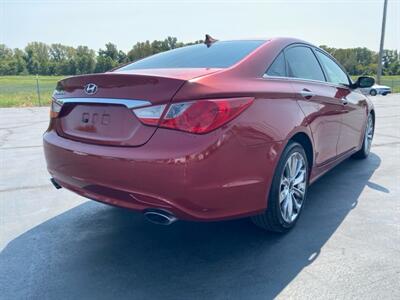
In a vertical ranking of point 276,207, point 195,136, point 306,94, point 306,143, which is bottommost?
point 276,207

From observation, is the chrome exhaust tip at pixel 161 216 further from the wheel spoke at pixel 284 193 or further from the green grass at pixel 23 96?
the green grass at pixel 23 96

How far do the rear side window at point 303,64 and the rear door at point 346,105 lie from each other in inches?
8.5

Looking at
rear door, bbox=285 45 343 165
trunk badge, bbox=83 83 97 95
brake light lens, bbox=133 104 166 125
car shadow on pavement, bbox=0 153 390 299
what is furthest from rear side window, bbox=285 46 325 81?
trunk badge, bbox=83 83 97 95

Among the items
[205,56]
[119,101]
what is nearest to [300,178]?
[205,56]

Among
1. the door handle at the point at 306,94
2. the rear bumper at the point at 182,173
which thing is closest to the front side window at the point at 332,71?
the door handle at the point at 306,94

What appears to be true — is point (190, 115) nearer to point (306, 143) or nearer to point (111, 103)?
point (111, 103)

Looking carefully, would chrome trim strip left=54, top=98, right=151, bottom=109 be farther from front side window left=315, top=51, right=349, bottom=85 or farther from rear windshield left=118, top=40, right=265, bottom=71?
front side window left=315, top=51, right=349, bottom=85

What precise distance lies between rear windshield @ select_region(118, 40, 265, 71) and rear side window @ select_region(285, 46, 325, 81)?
346mm

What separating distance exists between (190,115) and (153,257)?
3.70ft

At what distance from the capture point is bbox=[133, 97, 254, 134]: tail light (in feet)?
6.97

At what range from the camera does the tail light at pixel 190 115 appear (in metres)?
2.12

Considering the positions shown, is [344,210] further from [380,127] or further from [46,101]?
[46,101]

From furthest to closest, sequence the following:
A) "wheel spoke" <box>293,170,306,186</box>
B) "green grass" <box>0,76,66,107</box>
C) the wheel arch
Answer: "green grass" <box>0,76,66,107</box>
"wheel spoke" <box>293,170,306,186</box>
the wheel arch

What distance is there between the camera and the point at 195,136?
2.11 metres
